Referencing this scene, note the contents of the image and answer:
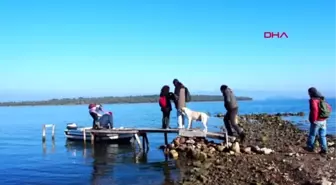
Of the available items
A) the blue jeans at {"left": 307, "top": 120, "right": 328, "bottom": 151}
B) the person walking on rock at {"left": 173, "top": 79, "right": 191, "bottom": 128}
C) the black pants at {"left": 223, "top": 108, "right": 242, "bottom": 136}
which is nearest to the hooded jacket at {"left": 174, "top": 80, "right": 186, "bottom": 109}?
the person walking on rock at {"left": 173, "top": 79, "right": 191, "bottom": 128}

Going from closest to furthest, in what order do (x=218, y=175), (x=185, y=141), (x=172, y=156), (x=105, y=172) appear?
(x=218, y=175), (x=105, y=172), (x=172, y=156), (x=185, y=141)

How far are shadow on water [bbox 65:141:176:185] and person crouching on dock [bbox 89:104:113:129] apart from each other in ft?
4.40

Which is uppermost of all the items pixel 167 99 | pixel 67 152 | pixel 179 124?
pixel 167 99

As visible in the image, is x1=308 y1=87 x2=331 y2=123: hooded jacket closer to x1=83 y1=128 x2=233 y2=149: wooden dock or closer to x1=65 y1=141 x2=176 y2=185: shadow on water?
x1=83 y1=128 x2=233 y2=149: wooden dock

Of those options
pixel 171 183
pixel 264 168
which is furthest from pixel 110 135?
pixel 264 168

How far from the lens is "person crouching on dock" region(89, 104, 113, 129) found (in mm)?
25625

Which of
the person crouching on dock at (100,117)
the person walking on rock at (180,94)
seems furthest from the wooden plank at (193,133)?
the person crouching on dock at (100,117)

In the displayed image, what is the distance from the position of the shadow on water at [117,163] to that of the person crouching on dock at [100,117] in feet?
4.40

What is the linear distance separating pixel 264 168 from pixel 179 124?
6935mm

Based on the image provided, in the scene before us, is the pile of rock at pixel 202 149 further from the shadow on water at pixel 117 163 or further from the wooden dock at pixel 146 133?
the shadow on water at pixel 117 163

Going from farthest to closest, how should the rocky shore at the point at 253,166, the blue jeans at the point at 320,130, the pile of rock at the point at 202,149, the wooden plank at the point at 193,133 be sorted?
the wooden plank at the point at 193,133, the pile of rock at the point at 202,149, the blue jeans at the point at 320,130, the rocky shore at the point at 253,166

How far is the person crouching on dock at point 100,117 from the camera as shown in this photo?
1009 inches

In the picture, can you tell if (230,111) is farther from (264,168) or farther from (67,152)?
(67,152)

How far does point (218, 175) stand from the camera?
13.6m
